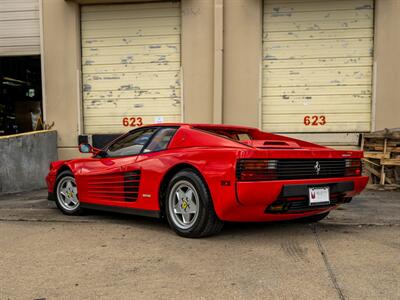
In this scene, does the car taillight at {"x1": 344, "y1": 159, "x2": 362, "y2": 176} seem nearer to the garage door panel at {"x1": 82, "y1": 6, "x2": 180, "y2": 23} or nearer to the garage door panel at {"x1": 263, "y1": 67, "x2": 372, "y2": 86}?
the garage door panel at {"x1": 263, "y1": 67, "x2": 372, "y2": 86}

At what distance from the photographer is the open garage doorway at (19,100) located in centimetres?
1240

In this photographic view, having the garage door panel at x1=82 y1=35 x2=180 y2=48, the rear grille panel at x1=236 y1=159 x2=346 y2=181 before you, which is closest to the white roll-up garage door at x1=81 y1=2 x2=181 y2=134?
the garage door panel at x1=82 y1=35 x2=180 y2=48

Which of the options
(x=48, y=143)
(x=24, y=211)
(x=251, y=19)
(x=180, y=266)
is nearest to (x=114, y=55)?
(x=48, y=143)

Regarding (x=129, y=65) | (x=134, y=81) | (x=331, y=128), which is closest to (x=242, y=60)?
(x=331, y=128)

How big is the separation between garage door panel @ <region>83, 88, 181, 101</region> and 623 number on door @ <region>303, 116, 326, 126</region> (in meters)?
3.06

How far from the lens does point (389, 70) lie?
874 cm

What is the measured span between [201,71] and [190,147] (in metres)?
5.34

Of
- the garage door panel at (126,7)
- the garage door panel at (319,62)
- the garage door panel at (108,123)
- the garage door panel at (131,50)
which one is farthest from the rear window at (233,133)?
the garage door panel at (126,7)

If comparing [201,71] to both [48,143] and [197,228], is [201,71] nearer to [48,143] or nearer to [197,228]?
[48,143]

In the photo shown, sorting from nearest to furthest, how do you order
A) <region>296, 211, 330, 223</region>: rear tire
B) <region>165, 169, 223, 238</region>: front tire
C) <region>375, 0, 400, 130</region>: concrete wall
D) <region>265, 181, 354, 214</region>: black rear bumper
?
1. <region>265, 181, 354, 214</region>: black rear bumper
2. <region>165, 169, 223, 238</region>: front tire
3. <region>296, 211, 330, 223</region>: rear tire
4. <region>375, 0, 400, 130</region>: concrete wall

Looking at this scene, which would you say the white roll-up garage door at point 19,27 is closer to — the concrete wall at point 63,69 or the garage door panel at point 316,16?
the concrete wall at point 63,69

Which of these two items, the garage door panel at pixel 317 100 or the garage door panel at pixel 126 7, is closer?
the garage door panel at pixel 317 100

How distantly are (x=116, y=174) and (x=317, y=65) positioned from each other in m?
6.04

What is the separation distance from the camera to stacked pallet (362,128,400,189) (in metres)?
7.84
